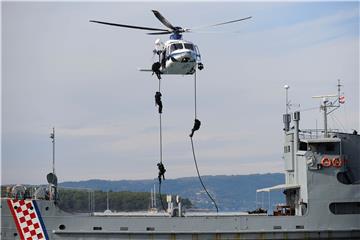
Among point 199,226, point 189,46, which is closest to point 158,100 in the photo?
point 189,46

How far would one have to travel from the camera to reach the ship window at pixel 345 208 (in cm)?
2372

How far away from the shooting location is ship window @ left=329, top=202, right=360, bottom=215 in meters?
23.7

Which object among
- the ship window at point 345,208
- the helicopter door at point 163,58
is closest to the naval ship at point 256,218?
the ship window at point 345,208

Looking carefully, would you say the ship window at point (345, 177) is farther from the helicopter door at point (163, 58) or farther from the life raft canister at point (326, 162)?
the helicopter door at point (163, 58)

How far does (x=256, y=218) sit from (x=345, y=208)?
3353 mm

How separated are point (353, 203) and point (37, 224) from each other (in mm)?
11394

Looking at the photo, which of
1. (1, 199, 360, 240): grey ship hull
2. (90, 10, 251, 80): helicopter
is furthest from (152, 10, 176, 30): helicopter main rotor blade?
(1, 199, 360, 240): grey ship hull

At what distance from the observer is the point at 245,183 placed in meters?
168

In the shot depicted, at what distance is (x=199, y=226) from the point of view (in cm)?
2316

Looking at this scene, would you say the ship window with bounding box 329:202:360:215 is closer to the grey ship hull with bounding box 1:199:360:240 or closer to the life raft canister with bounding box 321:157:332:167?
the grey ship hull with bounding box 1:199:360:240

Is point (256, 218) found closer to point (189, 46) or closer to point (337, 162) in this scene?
point (337, 162)

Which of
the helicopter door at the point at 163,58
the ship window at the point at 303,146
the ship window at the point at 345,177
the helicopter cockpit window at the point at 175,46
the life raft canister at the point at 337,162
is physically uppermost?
the helicopter cockpit window at the point at 175,46

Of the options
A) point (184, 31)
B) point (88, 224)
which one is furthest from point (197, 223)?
point (184, 31)

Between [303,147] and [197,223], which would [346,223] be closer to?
[303,147]
